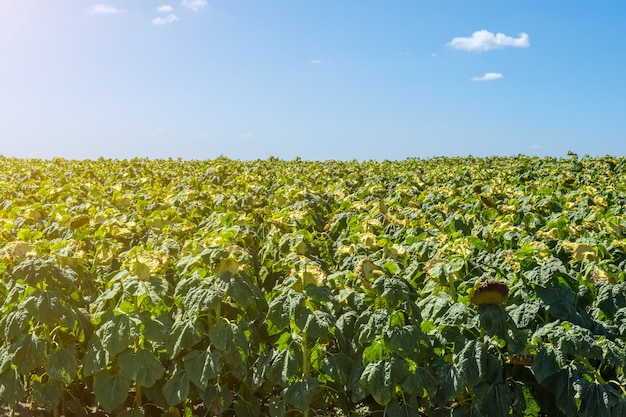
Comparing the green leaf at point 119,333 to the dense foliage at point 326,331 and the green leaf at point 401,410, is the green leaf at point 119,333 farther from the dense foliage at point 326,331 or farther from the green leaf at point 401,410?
the green leaf at point 401,410

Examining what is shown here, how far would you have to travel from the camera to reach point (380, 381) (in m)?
4.62

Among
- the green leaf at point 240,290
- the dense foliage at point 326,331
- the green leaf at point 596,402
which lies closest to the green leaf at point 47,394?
the dense foliage at point 326,331

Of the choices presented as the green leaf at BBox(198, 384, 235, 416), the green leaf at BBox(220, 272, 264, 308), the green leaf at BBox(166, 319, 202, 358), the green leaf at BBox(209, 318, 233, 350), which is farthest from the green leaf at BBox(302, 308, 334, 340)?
the green leaf at BBox(198, 384, 235, 416)

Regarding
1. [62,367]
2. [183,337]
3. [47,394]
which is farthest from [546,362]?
[47,394]

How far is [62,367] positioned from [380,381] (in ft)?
8.15

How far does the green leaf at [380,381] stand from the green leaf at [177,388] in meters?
1.33

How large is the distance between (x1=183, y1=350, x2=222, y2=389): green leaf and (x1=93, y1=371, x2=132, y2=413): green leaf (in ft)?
1.71

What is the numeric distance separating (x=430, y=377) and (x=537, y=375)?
2.36 ft

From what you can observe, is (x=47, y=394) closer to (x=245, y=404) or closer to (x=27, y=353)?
(x=27, y=353)

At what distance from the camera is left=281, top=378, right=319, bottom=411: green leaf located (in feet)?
15.6

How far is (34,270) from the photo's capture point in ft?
16.7

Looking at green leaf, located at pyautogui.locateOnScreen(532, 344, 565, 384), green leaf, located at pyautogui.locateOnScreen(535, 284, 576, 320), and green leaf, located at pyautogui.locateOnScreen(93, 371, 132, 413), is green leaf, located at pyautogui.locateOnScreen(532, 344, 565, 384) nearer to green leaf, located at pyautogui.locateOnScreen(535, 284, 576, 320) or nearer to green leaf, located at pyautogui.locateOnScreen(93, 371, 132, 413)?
green leaf, located at pyautogui.locateOnScreen(535, 284, 576, 320)

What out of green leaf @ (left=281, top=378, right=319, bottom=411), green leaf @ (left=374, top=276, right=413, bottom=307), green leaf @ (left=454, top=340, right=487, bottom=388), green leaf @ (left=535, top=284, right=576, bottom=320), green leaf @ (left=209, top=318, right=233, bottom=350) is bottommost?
green leaf @ (left=281, top=378, right=319, bottom=411)

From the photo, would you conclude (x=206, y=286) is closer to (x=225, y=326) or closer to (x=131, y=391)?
(x=225, y=326)
